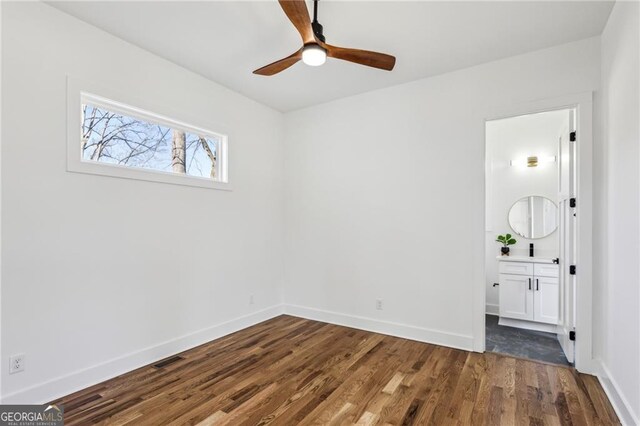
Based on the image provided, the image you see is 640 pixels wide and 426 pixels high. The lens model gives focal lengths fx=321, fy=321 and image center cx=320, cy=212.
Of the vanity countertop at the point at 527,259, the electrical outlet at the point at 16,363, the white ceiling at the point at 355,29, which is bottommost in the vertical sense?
the electrical outlet at the point at 16,363

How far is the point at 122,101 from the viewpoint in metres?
2.75

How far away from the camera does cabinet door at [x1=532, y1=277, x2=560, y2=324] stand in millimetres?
3996

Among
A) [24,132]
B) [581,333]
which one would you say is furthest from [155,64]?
[581,333]

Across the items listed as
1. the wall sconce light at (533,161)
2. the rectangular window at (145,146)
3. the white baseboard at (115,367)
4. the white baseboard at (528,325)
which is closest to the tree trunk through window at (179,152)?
the rectangular window at (145,146)

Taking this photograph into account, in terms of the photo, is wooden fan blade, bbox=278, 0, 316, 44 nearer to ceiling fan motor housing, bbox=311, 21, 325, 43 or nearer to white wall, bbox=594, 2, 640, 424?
ceiling fan motor housing, bbox=311, 21, 325, 43

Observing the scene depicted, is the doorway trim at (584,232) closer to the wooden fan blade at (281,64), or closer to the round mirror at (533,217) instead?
the round mirror at (533,217)

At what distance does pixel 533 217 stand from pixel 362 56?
3789mm

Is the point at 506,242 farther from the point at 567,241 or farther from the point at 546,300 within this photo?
the point at 567,241

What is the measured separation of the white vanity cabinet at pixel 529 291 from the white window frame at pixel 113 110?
12.9 ft

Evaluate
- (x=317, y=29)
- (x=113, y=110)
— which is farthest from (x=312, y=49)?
(x=113, y=110)

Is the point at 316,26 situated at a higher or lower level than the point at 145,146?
higher

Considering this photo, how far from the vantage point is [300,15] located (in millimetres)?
1889

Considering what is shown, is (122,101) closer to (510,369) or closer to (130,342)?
(130,342)

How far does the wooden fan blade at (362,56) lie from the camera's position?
2293 millimetres
